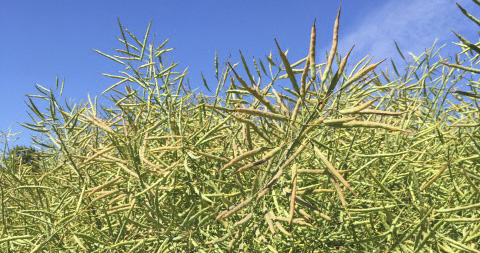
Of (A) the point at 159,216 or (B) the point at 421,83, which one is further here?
(B) the point at 421,83

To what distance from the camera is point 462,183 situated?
1661mm

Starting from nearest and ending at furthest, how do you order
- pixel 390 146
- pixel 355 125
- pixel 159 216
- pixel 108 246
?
pixel 355 125 → pixel 159 216 → pixel 108 246 → pixel 390 146

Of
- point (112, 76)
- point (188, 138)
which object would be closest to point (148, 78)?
point (112, 76)

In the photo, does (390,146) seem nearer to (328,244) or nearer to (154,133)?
(328,244)

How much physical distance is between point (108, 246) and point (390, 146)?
1.06m

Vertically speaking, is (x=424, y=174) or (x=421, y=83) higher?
(x=421, y=83)

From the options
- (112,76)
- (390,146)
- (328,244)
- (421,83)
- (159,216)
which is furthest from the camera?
(421,83)

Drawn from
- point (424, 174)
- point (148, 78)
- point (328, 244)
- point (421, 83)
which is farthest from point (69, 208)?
point (421, 83)

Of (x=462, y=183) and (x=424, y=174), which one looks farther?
(x=424, y=174)

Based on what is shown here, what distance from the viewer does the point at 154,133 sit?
6.98 ft

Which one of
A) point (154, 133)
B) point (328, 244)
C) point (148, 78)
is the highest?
point (148, 78)

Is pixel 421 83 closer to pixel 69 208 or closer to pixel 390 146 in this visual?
pixel 390 146

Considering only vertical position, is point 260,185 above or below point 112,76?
below

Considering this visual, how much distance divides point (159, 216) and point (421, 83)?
4.44 ft
